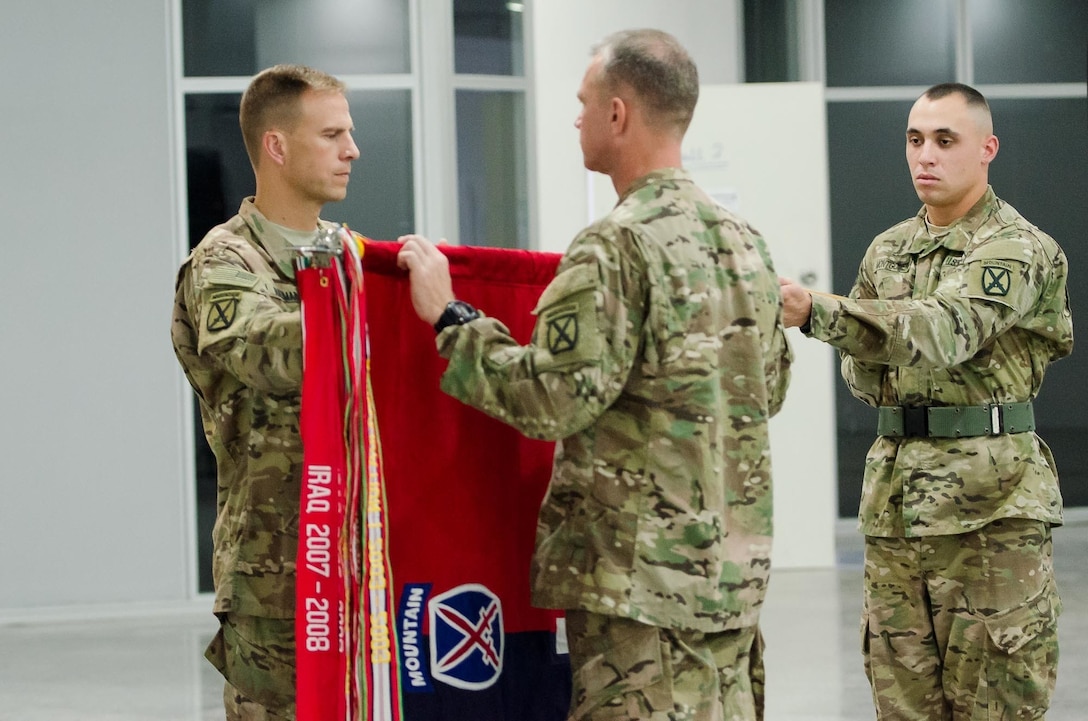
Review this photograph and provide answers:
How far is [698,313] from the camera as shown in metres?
2.04

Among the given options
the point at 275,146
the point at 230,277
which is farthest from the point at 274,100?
the point at 230,277

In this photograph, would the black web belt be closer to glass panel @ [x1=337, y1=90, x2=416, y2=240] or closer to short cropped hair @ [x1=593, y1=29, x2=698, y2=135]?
short cropped hair @ [x1=593, y1=29, x2=698, y2=135]

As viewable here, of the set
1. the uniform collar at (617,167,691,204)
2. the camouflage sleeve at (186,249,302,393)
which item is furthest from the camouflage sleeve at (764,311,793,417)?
the camouflage sleeve at (186,249,302,393)

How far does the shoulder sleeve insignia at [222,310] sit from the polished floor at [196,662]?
101 inches

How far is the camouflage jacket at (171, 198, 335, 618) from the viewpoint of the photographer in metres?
2.35

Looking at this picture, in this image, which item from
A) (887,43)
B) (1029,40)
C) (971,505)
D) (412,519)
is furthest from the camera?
(1029,40)

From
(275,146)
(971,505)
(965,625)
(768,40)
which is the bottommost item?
(965,625)

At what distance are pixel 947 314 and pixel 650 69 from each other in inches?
41.8

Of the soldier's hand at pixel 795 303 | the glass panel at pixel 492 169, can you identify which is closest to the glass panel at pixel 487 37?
the glass panel at pixel 492 169

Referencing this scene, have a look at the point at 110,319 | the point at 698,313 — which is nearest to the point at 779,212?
the point at 110,319

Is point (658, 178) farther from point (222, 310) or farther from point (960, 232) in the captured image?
point (960, 232)

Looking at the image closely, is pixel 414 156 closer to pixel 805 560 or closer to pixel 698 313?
pixel 805 560

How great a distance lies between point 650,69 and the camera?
2092 mm

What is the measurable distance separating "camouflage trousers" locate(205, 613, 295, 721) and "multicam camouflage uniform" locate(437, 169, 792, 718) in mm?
570
